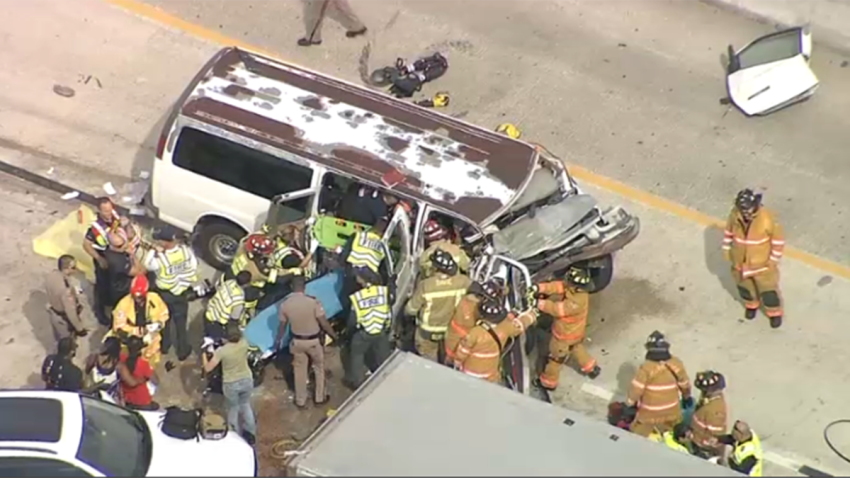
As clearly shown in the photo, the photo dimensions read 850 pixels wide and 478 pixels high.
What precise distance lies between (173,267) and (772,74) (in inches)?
308

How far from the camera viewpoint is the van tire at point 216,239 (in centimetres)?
1341

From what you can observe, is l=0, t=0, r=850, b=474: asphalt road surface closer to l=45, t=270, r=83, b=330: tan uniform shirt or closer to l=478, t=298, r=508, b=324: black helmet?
l=45, t=270, r=83, b=330: tan uniform shirt

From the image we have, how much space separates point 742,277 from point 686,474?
15.9ft

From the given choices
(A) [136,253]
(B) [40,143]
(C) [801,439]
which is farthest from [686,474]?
(B) [40,143]

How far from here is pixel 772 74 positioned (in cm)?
1642

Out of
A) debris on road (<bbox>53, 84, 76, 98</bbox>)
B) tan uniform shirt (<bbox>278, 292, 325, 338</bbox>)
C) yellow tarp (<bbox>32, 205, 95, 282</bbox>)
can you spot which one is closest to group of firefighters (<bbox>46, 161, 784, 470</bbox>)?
tan uniform shirt (<bbox>278, 292, 325, 338</bbox>)

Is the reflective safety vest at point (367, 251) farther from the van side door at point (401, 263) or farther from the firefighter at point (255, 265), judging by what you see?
the firefighter at point (255, 265)

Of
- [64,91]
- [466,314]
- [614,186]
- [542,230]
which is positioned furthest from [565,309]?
[64,91]

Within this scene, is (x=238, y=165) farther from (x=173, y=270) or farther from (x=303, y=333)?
(x=303, y=333)

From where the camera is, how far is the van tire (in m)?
13.4

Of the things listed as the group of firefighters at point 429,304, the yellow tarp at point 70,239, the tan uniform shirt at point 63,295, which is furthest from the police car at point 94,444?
the yellow tarp at point 70,239

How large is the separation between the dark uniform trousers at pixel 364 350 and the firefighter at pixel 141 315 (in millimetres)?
1691

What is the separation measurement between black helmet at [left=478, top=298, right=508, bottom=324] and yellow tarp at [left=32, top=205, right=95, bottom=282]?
4336 millimetres

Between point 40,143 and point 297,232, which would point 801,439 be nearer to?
point 297,232
